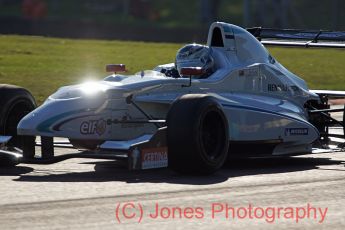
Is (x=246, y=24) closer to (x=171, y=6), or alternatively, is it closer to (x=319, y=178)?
(x=171, y=6)

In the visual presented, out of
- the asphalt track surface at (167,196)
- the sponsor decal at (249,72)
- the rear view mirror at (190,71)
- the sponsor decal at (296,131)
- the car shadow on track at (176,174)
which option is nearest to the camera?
the asphalt track surface at (167,196)

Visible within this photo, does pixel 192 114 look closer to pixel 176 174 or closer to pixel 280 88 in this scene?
pixel 176 174

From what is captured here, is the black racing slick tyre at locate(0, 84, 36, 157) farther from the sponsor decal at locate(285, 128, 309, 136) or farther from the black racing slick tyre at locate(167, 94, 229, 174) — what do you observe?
the sponsor decal at locate(285, 128, 309, 136)

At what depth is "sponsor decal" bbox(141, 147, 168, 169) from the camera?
30.6ft

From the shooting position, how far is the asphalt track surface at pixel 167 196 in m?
7.07

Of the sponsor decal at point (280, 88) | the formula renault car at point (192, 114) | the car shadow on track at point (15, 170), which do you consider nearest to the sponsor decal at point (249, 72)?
the formula renault car at point (192, 114)

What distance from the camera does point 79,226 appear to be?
22.4ft

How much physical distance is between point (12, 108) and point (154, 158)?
2241 mm

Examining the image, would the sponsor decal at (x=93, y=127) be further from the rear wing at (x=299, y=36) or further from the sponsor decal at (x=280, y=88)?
the rear wing at (x=299, y=36)

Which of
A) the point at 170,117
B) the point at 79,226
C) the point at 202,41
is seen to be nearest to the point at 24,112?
the point at 170,117

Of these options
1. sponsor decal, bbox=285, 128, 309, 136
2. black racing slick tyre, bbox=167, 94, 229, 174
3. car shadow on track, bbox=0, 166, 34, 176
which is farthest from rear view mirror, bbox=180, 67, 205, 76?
car shadow on track, bbox=0, 166, 34, 176

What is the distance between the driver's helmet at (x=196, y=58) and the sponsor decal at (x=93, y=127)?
5.51 feet

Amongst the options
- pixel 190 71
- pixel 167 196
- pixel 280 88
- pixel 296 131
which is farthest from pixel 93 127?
pixel 280 88

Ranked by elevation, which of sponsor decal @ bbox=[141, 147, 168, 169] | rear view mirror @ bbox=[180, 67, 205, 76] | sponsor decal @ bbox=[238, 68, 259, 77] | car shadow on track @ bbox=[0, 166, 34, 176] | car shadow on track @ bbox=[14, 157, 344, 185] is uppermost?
rear view mirror @ bbox=[180, 67, 205, 76]
